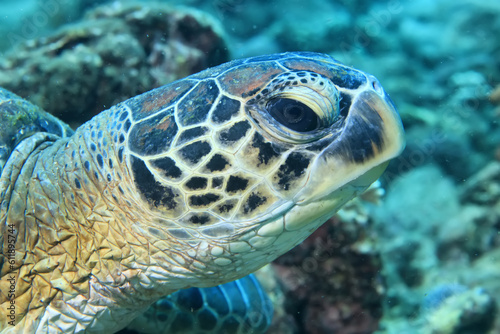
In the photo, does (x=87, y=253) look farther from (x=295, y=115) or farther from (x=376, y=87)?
(x=376, y=87)

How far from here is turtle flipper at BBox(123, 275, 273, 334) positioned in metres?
1.88

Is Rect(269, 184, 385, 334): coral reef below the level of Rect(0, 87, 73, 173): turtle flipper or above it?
below

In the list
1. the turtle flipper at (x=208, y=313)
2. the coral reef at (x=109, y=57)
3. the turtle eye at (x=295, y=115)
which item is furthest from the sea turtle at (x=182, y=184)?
the coral reef at (x=109, y=57)

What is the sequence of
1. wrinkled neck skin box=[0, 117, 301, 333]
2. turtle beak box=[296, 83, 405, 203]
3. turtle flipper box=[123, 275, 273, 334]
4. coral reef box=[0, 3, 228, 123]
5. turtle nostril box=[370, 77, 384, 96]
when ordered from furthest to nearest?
1. coral reef box=[0, 3, 228, 123]
2. turtle flipper box=[123, 275, 273, 334]
3. wrinkled neck skin box=[0, 117, 301, 333]
4. turtle nostril box=[370, 77, 384, 96]
5. turtle beak box=[296, 83, 405, 203]

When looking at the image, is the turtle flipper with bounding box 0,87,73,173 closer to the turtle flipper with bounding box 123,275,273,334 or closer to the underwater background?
the underwater background

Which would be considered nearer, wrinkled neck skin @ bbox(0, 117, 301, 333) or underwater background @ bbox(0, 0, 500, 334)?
wrinkled neck skin @ bbox(0, 117, 301, 333)

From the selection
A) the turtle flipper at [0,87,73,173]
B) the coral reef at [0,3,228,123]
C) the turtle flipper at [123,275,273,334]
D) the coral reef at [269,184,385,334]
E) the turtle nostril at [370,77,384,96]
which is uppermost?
the coral reef at [0,3,228,123]

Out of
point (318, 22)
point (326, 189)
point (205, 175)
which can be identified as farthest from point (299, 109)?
point (318, 22)

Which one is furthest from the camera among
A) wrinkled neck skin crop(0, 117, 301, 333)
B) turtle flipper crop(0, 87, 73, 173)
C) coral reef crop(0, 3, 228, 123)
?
coral reef crop(0, 3, 228, 123)

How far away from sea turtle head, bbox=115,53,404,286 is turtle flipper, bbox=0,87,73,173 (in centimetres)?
68

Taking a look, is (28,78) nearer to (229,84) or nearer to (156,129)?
(156,129)

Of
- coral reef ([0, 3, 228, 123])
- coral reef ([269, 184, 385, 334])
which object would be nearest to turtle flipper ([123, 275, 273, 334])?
coral reef ([269, 184, 385, 334])

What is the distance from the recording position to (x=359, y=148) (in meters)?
1.10

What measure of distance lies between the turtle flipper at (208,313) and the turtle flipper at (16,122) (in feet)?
3.54
